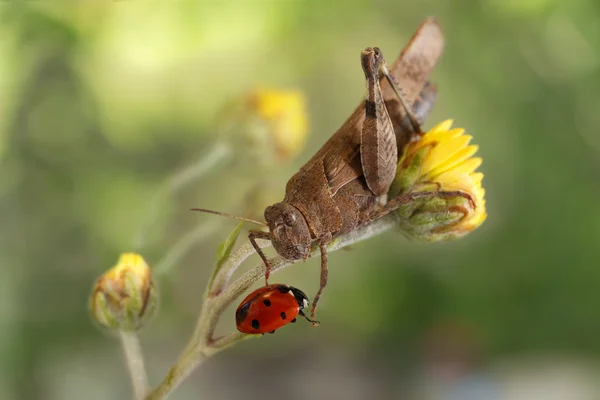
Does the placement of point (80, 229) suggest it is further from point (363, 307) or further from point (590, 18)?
point (590, 18)

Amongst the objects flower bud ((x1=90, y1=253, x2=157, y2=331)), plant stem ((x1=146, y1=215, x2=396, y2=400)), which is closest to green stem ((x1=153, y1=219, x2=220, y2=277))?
flower bud ((x1=90, y1=253, x2=157, y2=331))

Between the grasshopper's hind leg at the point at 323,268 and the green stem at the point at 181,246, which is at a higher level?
the green stem at the point at 181,246

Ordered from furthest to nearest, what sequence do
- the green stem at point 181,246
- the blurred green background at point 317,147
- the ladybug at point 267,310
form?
the blurred green background at point 317,147, the green stem at point 181,246, the ladybug at point 267,310

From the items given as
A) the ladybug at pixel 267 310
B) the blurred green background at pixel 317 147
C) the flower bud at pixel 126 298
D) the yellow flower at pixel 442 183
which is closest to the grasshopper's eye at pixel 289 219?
the ladybug at pixel 267 310

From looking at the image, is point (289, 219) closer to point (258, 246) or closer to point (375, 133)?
point (258, 246)

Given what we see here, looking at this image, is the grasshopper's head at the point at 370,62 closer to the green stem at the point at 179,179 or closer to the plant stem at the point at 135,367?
the plant stem at the point at 135,367

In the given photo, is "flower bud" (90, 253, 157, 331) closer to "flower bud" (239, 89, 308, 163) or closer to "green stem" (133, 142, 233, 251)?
"green stem" (133, 142, 233, 251)
